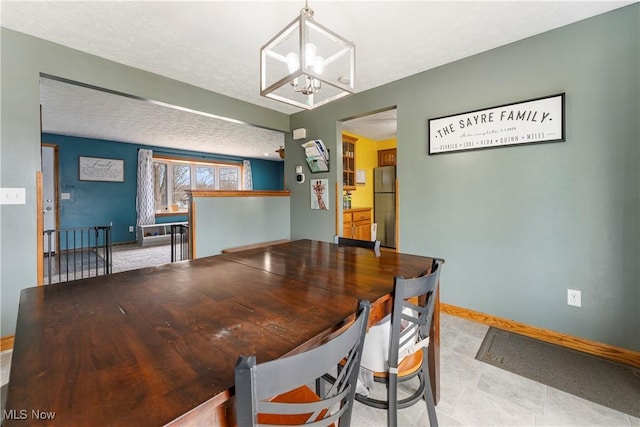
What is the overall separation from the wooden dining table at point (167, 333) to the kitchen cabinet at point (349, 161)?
345 centimetres

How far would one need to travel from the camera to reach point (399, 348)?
45.3 inches

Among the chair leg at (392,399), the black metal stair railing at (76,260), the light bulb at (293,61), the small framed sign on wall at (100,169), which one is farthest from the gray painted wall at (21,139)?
the small framed sign on wall at (100,169)

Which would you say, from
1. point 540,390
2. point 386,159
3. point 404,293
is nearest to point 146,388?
point 404,293

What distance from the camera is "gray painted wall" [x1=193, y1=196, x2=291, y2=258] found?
3.27 m

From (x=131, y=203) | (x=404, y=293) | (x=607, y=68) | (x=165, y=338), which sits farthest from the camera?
(x=131, y=203)

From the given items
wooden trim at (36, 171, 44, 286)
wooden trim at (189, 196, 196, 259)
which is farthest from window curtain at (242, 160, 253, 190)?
wooden trim at (36, 171, 44, 286)

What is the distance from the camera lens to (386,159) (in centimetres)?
572

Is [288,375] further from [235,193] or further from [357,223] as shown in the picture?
[357,223]

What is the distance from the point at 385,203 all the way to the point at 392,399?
177 inches

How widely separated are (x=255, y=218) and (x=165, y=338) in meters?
3.10

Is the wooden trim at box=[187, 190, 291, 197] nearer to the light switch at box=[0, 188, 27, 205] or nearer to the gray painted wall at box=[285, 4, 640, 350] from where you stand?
the light switch at box=[0, 188, 27, 205]

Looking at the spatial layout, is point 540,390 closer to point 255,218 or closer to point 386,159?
point 255,218

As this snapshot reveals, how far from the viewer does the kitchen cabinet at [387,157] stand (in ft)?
18.5

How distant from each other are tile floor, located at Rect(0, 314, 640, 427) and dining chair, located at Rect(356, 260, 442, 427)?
11.3 inches
